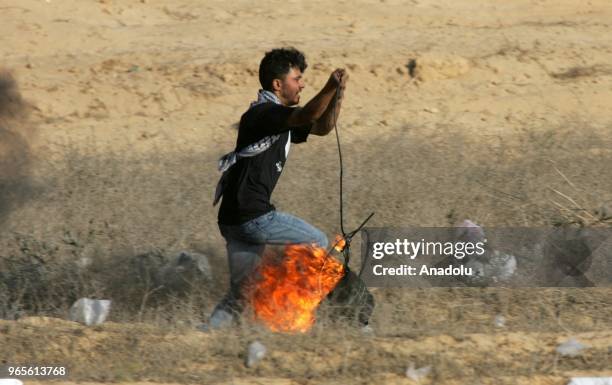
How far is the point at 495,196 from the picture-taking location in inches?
329

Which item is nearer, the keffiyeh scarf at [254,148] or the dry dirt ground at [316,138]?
the keffiyeh scarf at [254,148]

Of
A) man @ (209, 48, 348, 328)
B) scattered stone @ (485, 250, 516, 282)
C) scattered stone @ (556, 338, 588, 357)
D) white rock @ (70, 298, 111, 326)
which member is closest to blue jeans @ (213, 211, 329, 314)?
man @ (209, 48, 348, 328)

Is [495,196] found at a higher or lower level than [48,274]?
higher

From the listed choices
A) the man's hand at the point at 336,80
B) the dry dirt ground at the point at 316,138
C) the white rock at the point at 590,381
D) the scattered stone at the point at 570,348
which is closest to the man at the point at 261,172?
the man's hand at the point at 336,80

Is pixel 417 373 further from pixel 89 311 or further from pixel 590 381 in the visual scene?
pixel 89 311

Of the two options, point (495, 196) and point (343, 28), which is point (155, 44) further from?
point (495, 196)

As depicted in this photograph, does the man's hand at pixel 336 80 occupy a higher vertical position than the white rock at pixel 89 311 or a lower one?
higher

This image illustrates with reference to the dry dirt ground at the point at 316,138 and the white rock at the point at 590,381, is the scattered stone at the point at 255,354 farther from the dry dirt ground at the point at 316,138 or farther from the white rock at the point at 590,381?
the white rock at the point at 590,381

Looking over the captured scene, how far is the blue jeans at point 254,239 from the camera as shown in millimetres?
5262

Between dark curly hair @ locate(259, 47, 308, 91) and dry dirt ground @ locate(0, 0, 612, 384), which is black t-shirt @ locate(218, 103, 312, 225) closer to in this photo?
dark curly hair @ locate(259, 47, 308, 91)

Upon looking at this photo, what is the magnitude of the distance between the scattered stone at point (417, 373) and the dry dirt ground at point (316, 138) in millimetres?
372

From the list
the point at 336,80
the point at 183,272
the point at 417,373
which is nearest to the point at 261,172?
the point at 336,80

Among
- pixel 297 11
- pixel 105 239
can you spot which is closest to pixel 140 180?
pixel 105 239

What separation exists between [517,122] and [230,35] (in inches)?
129
